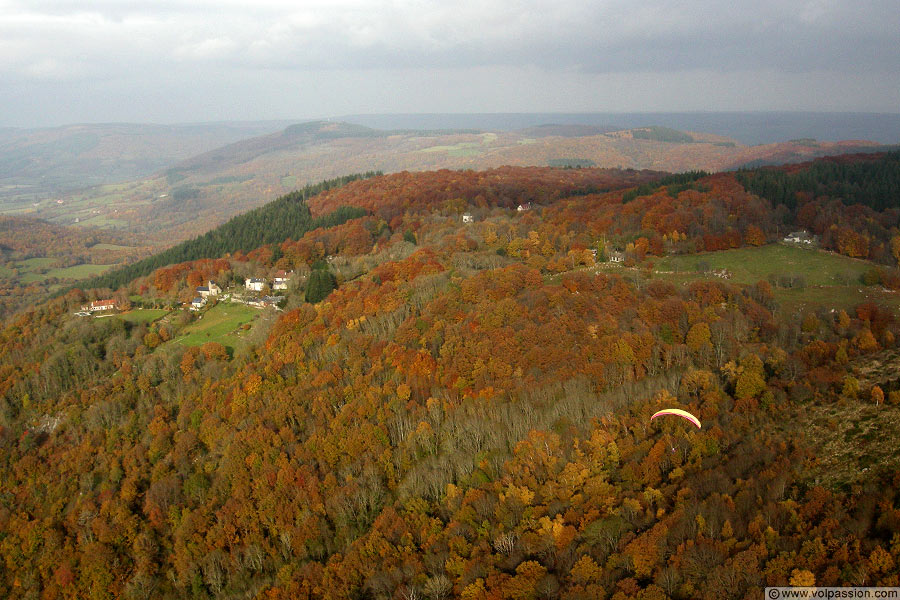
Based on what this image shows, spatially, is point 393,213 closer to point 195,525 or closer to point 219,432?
point 219,432

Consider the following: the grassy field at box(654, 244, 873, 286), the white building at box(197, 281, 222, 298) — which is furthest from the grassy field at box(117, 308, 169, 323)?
the grassy field at box(654, 244, 873, 286)

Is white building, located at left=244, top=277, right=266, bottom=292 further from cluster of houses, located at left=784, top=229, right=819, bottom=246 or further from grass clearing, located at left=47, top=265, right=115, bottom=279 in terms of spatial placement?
grass clearing, located at left=47, top=265, right=115, bottom=279

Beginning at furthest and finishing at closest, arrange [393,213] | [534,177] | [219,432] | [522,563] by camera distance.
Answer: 1. [534,177]
2. [393,213]
3. [219,432]
4. [522,563]

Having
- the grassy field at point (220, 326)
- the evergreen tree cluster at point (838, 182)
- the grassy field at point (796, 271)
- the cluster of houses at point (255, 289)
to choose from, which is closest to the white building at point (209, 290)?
the cluster of houses at point (255, 289)

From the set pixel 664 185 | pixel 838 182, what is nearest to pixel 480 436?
pixel 838 182

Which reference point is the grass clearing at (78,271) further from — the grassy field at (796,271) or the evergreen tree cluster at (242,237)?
the grassy field at (796,271)

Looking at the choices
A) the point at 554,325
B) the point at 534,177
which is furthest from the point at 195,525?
the point at 534,177
